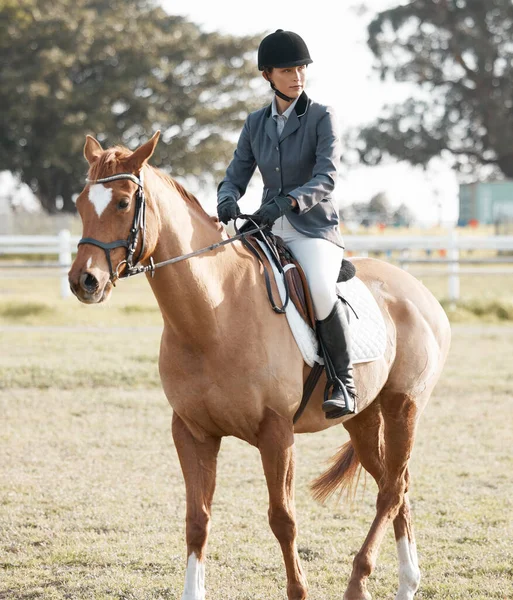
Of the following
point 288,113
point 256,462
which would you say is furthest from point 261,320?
point 256,462

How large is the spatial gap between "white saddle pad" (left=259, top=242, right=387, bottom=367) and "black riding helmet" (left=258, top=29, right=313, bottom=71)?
828mm

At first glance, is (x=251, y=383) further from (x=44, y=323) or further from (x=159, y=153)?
(x=159, y=153)

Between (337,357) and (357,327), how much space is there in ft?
0.91

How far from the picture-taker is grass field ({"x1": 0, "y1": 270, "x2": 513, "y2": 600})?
4293 mm

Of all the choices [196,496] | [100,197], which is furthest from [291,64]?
[196,496]

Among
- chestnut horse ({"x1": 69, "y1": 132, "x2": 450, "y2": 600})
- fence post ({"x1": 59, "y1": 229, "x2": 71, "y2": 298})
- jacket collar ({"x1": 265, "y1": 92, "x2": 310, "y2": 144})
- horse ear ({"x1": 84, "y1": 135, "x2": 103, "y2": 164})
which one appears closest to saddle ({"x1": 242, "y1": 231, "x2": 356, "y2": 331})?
chestnut horse ({"x1": 69, "y1": 132, "x2": 450, "y2": 600})

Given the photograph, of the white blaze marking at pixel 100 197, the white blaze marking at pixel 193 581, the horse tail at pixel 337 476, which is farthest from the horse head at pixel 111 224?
the horse tail at pixel 337 476

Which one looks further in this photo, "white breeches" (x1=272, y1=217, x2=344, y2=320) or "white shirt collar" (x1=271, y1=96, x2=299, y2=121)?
"white shirt collar" (x1=271, y1=96, x2=299, y2=121)

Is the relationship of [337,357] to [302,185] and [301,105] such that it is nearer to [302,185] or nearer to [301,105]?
[302,185]

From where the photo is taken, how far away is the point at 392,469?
4.45m

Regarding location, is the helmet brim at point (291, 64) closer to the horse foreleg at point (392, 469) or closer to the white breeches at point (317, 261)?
the white breeches at point (317, 261)

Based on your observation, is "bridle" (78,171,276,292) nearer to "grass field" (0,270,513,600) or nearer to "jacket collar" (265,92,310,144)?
"jacket collar" (265,92,310,144)

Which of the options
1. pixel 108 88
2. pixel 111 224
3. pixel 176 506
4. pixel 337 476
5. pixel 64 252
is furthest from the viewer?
pixel 108 88

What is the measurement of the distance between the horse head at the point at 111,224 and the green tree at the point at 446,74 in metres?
33.9
